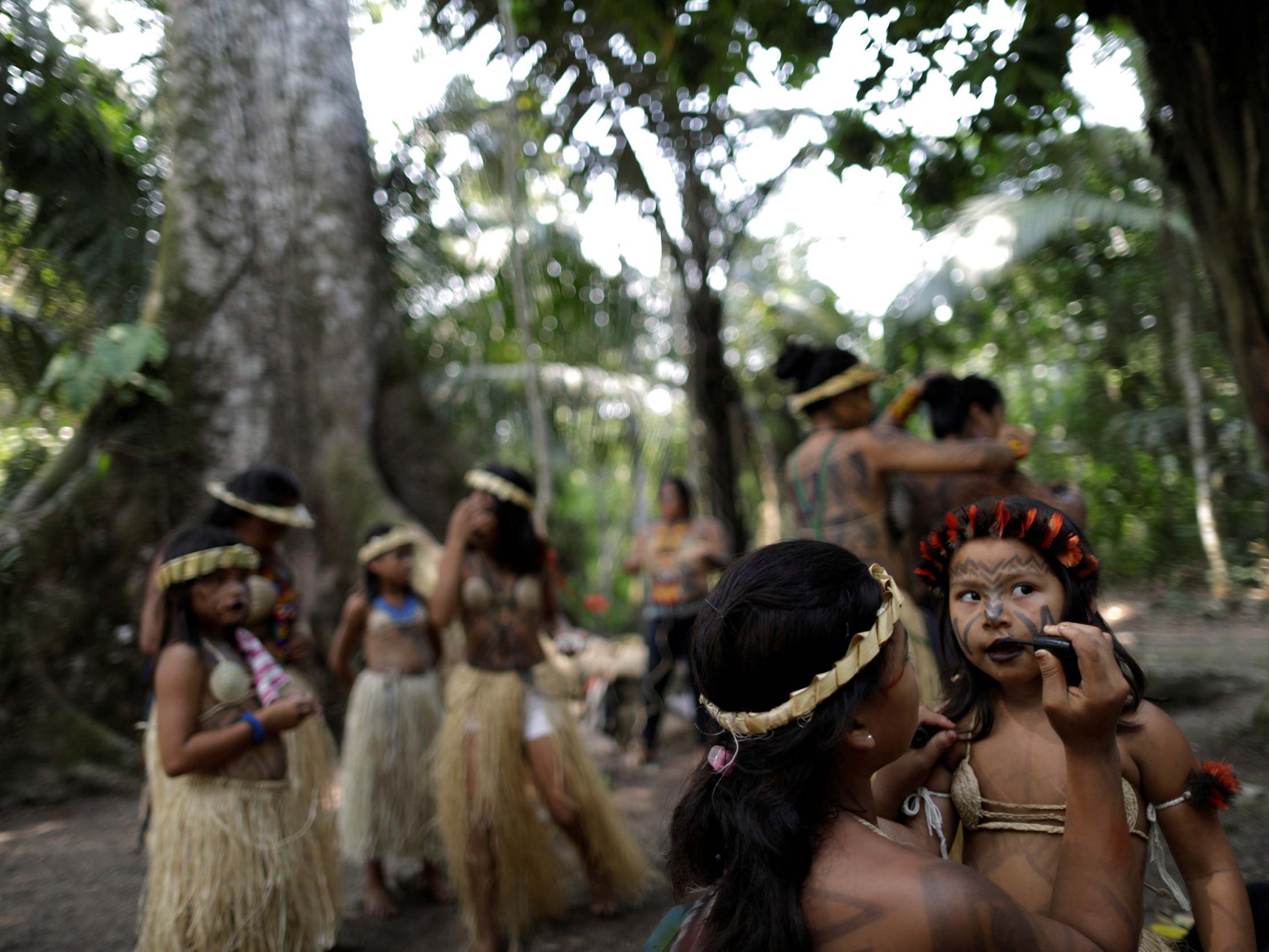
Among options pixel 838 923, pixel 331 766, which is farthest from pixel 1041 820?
pixel 331 766

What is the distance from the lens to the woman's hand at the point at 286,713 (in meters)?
2.63

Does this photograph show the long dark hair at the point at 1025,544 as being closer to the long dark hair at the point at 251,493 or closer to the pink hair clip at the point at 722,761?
the pink hair clip at the point at 722,761

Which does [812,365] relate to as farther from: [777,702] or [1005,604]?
[777,702]

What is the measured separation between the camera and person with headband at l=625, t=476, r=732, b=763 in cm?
611

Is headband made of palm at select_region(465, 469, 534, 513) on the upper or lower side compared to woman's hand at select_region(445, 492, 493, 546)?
upper

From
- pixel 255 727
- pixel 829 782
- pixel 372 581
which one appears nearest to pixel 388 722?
pixel 372 581

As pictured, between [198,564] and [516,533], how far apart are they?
125 cm

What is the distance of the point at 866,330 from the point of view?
13.9 m

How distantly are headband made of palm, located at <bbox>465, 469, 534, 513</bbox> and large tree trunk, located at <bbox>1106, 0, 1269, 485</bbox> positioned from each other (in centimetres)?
259

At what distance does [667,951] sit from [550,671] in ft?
7.68

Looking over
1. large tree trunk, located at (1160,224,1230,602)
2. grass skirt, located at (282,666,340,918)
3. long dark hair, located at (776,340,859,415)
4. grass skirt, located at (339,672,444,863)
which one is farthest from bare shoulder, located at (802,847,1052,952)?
large tree trunk, located at (1160,224,1230,602)

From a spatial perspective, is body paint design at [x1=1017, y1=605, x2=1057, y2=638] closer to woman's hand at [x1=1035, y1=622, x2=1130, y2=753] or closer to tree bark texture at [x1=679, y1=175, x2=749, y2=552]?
woman's hand at [x1=1035, y1=622, x2=1130, y2=753]

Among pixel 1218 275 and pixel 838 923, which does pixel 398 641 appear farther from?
pixel 1218 275

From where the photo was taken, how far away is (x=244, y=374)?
5879 mm
